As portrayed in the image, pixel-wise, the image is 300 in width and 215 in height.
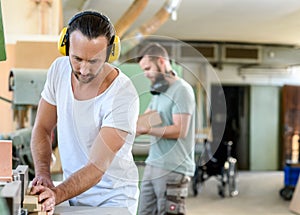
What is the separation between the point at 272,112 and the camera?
823 cm

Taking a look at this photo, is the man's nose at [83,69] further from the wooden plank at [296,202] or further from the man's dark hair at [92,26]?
the wooden plank at [296,202]

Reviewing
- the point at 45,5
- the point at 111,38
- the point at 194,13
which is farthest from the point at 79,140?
the point at 194,13

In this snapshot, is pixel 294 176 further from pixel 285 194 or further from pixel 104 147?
pixel 104 147

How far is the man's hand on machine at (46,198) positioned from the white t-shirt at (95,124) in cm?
20

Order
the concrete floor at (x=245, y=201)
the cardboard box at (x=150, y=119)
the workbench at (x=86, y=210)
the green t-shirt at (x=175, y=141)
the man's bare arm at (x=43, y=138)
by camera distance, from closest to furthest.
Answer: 1. the workbench at (x=86, y=210)
2. the man's bare arm at (x=43, y=138)
3. the cardboard box at (x=150, y=119)
4. the green t-shirt at (x=175, y=141)
5. the concrete floor at (x=245, y=201)

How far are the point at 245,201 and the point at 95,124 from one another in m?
4.19

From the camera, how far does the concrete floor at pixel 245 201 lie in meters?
4.71

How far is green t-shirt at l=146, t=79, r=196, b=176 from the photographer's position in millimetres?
2285

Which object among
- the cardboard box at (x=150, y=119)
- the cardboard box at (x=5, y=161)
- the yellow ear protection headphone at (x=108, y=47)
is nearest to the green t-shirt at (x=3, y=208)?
the cardboard box at (x=5, y=161)

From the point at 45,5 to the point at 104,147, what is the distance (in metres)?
1.68

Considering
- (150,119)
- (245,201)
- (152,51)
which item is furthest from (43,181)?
(245,201)

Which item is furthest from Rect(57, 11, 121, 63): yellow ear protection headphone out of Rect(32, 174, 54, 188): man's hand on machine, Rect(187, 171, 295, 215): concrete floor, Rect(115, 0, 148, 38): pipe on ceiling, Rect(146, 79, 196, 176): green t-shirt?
Rect(187, 171, 295, 215): concrete floor

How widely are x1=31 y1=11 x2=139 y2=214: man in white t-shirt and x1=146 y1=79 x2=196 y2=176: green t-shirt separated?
0.81 metres

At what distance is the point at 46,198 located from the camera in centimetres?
115
